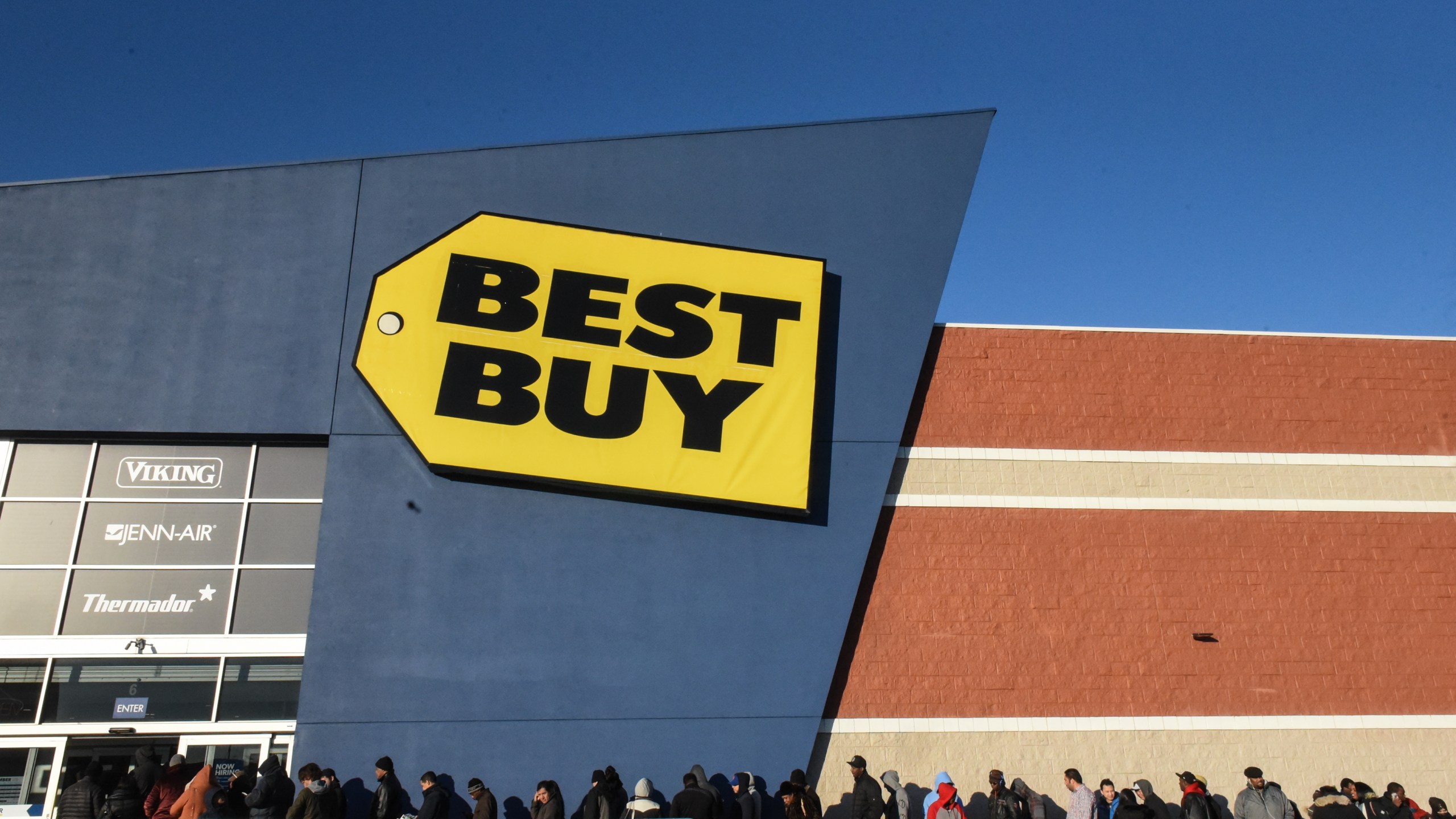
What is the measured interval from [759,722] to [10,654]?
9.85m

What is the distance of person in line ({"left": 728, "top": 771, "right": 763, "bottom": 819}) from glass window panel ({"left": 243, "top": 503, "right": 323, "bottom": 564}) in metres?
6.54

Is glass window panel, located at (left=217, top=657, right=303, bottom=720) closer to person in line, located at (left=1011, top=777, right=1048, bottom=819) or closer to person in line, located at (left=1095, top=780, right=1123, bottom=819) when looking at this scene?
person in line, located at (left=1095, top=780, right=1123, bottom=819)

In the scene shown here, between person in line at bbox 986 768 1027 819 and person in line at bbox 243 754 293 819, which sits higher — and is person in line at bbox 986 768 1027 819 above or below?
below

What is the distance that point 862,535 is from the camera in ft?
46.5

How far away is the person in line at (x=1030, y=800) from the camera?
12352 mm

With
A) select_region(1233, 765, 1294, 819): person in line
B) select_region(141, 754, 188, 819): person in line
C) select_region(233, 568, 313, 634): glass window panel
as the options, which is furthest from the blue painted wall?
select_region(1233, 765, 1294, 819): person in line

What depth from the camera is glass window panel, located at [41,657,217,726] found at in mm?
12992

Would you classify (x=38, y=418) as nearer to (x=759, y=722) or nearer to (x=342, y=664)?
(x=342, y=664)

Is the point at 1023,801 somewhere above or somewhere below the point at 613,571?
below

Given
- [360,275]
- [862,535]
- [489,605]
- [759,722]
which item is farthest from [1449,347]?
[360,275]

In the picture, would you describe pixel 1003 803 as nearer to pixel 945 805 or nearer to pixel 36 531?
pixel 945 805

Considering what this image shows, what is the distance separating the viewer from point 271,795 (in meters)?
11.6

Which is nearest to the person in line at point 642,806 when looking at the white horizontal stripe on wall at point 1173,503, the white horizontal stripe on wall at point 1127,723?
the white horizontal stripe on wall at point 1127,723

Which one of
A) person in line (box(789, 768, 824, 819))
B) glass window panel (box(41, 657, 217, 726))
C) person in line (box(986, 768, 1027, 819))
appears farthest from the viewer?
glass window panel (box(41, 657, 217, 726))
